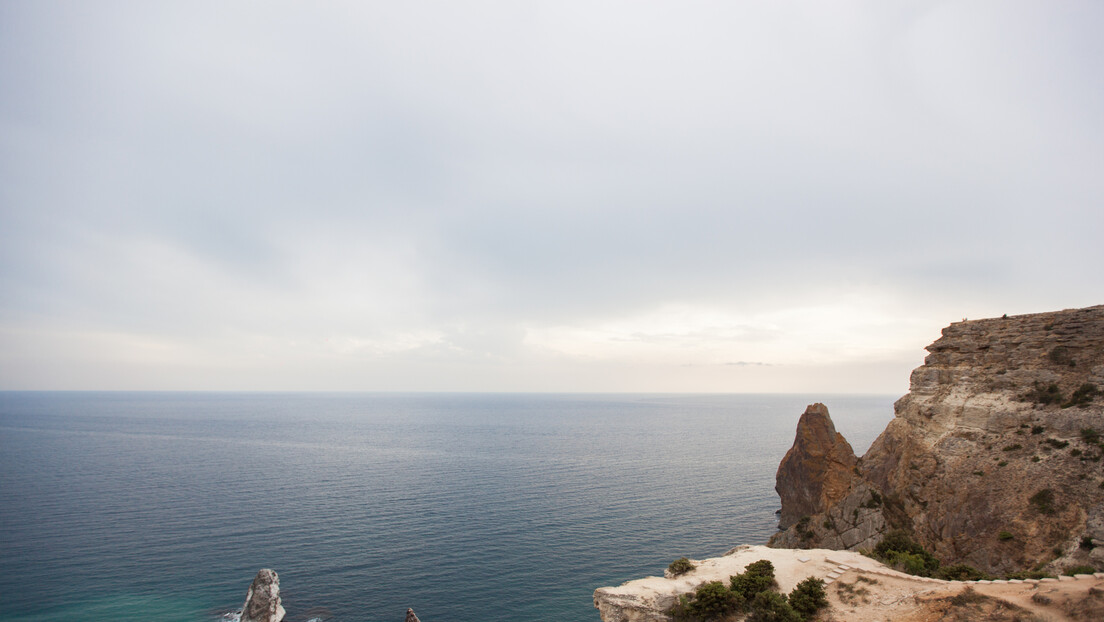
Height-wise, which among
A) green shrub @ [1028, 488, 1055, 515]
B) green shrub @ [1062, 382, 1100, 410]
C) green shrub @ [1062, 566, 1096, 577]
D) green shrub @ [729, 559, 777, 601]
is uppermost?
green shrub @ [1062, 382, 1100, 410]

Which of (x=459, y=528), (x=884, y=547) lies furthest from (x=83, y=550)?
(x=884, y=547)

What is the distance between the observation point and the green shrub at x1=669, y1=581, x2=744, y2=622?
28062mm

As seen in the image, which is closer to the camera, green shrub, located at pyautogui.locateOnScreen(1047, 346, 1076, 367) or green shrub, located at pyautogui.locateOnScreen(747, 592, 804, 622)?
green shrub, located at pyautogui.locateOnScreen(747, 592, 804, 622)

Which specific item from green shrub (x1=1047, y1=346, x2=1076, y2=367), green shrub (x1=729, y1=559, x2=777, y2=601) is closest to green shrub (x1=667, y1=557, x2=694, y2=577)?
green shrub (x1=729, y1=559, x2=777, y2=601)

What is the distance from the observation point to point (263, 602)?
41.2 meters

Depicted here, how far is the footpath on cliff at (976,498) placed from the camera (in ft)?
85.5

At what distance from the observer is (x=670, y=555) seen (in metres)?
54.6

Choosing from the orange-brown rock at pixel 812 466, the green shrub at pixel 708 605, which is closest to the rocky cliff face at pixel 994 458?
the orange-brown rock at pixel 812 466

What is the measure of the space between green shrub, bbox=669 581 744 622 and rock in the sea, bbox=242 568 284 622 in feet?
115

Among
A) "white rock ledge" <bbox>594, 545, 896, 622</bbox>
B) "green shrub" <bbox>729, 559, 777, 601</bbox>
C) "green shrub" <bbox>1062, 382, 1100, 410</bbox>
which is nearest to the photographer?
"white rock ledge" <bbox>594, 545, 896, 622</bbox>

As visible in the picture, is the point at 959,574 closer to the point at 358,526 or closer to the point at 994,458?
the point at 994,458

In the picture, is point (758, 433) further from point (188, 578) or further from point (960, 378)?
point (188, 578)

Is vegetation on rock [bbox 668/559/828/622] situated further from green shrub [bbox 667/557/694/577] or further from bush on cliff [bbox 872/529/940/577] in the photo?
bush on cliff [bbox 872/529/940/577]

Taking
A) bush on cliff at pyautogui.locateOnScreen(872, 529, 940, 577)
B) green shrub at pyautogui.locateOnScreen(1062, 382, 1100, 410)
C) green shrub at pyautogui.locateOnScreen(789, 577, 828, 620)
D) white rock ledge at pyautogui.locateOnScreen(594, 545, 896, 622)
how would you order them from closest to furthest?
green shrub at pyautogui.locateOnScreen(789, 577, 828, 620) < white rock ledge at pyautogui.locateOnScreen(594, 545, 896, 622) < bush on cliff at pyautogui.locateOnScreen(872, 529, 940, 577) < green shrub at pyautogui.locateOnScreen(1062, 382, 1100, 410)
